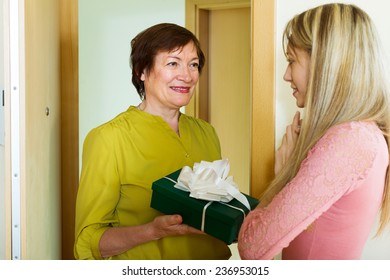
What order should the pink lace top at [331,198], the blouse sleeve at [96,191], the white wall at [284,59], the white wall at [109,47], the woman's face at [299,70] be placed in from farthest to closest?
1. the white wall at [109,47]
2. the blouse sleeve at [96,191]
3. the white wall at [284,59]
4. the woman's face at [299,70]
5. the pink lace top at [331,198]

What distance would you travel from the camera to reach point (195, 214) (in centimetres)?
108

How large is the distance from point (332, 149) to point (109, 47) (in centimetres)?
134

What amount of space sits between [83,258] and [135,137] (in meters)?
0.32

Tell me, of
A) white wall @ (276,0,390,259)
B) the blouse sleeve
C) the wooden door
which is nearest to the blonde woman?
white wall @ (276,0,390,259)

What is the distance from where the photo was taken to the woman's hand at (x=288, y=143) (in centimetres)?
114

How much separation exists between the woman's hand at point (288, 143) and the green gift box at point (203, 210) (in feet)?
0.40

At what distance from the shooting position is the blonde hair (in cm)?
93

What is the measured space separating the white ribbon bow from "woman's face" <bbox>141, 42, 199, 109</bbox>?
0.83 feet

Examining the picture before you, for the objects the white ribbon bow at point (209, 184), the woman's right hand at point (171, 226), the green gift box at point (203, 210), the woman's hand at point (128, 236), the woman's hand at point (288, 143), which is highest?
the woman's hand at point (288, 143)

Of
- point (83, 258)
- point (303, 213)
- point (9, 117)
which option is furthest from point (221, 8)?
point (303, 213)

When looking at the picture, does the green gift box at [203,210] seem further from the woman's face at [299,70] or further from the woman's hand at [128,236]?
the woman's face at [299,70]

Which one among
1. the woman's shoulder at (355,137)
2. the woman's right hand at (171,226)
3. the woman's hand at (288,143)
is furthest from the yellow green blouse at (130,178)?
the woman's shoulder at (355,137)
